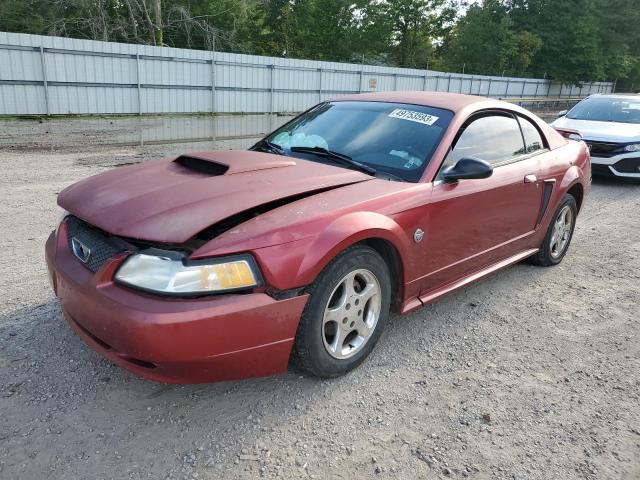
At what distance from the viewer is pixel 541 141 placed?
449cm

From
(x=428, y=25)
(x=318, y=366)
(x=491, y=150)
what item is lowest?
(x=318, y=366)

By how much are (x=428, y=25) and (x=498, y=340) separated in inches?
1794

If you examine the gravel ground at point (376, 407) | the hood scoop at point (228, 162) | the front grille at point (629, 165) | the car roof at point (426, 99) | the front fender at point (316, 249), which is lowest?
the gravel ground at point (376, 407)

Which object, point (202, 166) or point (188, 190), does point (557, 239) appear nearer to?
point (202, 166)

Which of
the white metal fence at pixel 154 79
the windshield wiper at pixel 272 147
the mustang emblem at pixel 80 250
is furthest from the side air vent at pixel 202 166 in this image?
the white metal fence at pixel 154 79

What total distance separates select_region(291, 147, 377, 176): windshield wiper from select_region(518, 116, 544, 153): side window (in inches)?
69.2

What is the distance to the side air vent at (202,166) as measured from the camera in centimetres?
Answer: 303

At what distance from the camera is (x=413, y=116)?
11.7 feet

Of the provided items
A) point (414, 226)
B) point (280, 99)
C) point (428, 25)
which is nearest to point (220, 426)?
point (414, 226)

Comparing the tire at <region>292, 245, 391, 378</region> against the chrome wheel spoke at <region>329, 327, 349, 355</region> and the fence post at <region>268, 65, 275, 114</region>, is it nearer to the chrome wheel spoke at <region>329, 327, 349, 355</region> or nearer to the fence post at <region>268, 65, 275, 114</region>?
the chrome wheel spoke at <region>329, 327, 349, 355</region>

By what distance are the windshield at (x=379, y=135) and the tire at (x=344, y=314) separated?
72 centimetres

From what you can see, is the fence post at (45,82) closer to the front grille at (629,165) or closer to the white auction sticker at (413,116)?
the white auction sticker at (413,116)

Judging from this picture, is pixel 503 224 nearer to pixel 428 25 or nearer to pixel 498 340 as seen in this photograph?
pixel 498 340

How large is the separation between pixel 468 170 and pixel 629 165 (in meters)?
7.21
